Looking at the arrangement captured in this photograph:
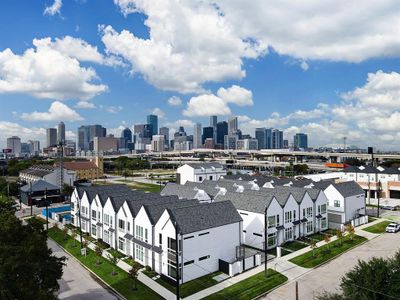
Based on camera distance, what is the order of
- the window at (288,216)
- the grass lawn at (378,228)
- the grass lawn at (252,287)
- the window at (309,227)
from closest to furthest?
the grass lawn at (252,287)
the window at (288,216)
the window at (309,227)
the grass lawn at (378,228)

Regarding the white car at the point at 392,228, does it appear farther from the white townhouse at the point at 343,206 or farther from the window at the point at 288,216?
the window at the point at 288,216

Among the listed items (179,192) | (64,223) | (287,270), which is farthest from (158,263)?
(64,223)

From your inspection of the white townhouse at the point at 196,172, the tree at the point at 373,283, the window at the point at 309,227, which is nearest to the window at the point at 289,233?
the window at the point at 309,227

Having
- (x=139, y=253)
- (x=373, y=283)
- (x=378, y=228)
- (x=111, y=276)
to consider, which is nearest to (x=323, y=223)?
(x=378, y=228)

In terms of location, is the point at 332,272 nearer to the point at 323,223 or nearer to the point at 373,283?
the point at 373,283

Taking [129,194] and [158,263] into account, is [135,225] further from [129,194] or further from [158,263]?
[129,194]

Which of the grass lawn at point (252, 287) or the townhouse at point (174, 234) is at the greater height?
the townhouse at point (174, 234)
